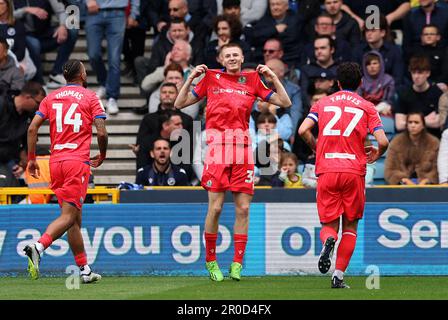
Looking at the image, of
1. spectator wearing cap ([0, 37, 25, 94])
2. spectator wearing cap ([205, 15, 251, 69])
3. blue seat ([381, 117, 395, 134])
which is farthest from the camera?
spectator wearing cap ([205, 15, 251, 69])

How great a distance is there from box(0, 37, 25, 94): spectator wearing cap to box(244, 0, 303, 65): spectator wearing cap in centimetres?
344

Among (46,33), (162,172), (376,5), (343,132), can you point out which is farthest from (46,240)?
(376,5)

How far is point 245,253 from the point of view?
47.1 feet

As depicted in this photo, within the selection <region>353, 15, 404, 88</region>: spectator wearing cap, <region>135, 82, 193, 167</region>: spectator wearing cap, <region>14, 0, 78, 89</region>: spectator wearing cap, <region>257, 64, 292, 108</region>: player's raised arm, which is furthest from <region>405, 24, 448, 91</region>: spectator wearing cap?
<region>257, 64, 292, 108</region>: player's raised arm

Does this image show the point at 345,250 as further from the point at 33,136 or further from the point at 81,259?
the point at 33,136

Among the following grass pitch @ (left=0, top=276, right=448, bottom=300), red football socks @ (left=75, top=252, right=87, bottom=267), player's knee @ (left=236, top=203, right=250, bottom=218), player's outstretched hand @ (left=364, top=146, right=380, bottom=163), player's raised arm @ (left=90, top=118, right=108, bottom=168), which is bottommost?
grass pitch @ (left=0, top=276, right=448, bottom=300)

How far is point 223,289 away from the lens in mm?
12016

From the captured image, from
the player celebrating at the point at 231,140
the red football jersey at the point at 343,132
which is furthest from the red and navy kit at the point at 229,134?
the red football jersey at the point at 343,132

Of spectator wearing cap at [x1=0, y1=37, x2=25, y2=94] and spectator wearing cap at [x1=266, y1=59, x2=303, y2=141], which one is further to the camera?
spectator wearing cap at [x1=0, y1=37, x2=25, y2=94]

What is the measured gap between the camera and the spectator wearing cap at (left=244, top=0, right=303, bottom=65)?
18750mm

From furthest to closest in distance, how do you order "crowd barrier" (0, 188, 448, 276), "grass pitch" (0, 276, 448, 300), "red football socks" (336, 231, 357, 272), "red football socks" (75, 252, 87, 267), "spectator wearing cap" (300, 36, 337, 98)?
"spectator wearing cap" (300, 36, 337, 98) < "crowd barrier" (0, 188, 448, 276) < "red football socks" (75, 252, 87, 267) < "red football socks" (336, 231, 357, 272) < "grass pitch" (0, 276, 448, 300)

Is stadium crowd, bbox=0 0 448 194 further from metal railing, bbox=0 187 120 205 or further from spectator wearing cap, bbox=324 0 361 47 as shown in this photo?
metal railing, bbox=0 187 120 205
